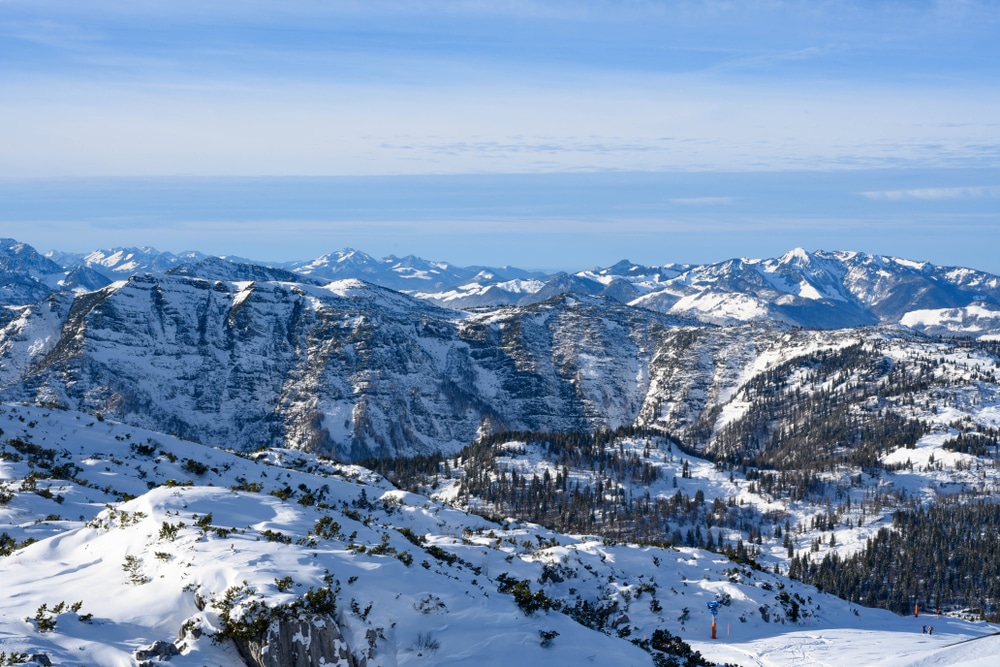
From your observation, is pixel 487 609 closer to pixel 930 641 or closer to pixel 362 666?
pixel 362 666

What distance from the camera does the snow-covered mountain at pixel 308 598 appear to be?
2788 cm

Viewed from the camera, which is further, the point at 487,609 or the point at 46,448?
the point at 46,448

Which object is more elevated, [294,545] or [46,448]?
[294,545]

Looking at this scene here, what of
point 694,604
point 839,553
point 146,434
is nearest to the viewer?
point 694,604

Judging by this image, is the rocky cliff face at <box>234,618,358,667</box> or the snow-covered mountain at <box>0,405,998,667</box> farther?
the snow-covered mountain at <box>0,405,998,667</box>

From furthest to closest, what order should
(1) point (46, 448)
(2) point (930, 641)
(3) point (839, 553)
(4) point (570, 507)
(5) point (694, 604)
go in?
(4) point (570, 507), (3) point (839, 553), (1) point (46, 448), (5) point (694, 604), (2) point (930, 641)

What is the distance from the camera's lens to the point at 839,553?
188 m

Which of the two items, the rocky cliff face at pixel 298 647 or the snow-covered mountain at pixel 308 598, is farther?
the snow-covered mountain at pixel 308 598

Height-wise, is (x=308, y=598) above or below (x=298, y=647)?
above

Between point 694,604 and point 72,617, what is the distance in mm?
51372

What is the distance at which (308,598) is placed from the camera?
28875 millimetres

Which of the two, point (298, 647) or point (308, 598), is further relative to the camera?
point (308, 598)

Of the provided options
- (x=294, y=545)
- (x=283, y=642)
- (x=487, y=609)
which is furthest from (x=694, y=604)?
(x=283, y=642)

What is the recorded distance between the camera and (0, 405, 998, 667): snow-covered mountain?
27.9 meters
